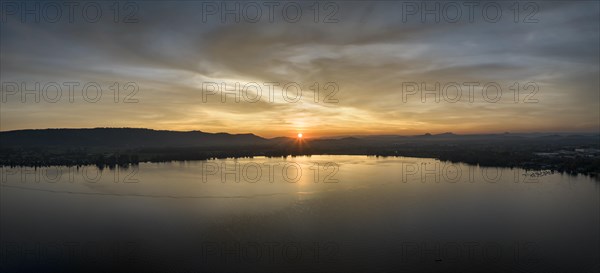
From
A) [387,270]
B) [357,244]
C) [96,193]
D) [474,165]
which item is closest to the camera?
[387,270]

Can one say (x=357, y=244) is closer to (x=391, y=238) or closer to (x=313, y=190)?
(x=391, y=238)

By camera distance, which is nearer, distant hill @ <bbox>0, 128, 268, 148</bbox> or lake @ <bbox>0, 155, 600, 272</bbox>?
lake @ <bbox>0, 155, 600, 272</bbox>

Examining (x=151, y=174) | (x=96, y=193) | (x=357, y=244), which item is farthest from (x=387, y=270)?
(x=151, y=174)

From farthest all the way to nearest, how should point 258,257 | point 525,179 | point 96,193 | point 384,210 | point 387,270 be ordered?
1. point 525,179
2. point 96,193
3. point 384,210
4. point 258,257
5. point 387,270

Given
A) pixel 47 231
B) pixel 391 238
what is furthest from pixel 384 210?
pixel 47 231

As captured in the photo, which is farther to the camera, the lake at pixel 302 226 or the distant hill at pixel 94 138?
the distant hill at pixel 94 138

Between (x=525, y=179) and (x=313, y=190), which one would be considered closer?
(x=313, y=190)

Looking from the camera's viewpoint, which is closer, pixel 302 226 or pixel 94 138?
pixel 302 226
